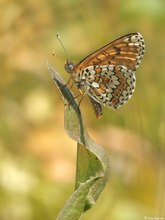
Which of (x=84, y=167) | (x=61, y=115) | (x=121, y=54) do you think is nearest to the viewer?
(x=84, y=167)

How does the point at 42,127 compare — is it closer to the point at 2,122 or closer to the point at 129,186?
the point at 2,122

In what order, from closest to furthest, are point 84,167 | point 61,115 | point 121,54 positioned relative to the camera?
point 84,167
point 121,54
point 61,115

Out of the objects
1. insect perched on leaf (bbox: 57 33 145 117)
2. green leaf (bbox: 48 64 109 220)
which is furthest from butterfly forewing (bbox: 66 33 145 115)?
green leaf (bbox: 48 64 109 220)

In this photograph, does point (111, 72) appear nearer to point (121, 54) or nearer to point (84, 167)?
point (121, 54)

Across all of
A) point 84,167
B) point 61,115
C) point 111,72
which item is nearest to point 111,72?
point 111,72

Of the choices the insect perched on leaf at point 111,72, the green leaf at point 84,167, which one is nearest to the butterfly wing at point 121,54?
the insect perched on leaf at point 111,72

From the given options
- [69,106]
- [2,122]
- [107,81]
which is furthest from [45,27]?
[69,106]
